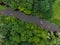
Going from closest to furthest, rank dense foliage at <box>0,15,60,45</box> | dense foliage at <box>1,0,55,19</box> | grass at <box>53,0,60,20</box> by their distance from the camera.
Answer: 1. dense foliage at <box>1,0,55,19</box>
2. dense foliage at <box>0,15,60,45</box>
3. grass at <box>53,0,60,20</box>

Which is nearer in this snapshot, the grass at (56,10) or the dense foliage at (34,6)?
the dense foliage at (34,6)

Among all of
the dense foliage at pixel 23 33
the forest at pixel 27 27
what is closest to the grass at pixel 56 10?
the forest at pixel 27 27

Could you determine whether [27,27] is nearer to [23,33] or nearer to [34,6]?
[23,33]

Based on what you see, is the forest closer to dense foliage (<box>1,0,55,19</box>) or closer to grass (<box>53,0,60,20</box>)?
dense foliage (<box>1,0,55,19</box>)

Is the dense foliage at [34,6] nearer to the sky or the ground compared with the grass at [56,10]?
nearer to the sky

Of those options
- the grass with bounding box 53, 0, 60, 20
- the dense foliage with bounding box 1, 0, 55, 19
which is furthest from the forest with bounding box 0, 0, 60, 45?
the grass with bounding box 53, 0, 60, 20

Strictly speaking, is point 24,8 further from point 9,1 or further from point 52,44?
point 52,44

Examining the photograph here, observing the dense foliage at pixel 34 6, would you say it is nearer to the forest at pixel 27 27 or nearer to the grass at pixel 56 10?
the forest at pixel 27 27

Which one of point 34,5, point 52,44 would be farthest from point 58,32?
point 34,5

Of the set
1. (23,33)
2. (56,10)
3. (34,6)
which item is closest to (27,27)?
(23,33)
